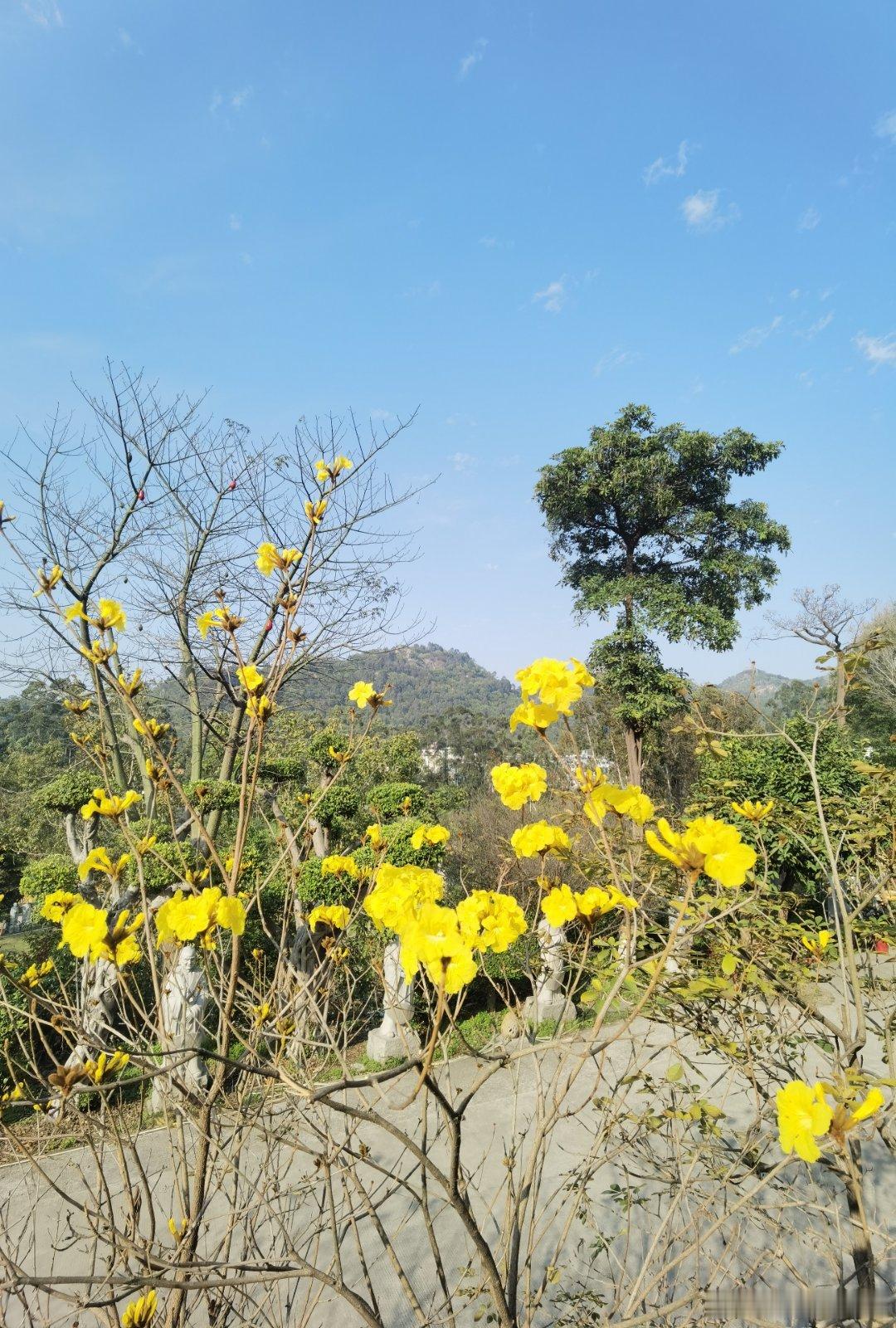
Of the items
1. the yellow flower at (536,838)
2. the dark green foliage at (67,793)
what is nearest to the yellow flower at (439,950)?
the yellow flower at (536,838)

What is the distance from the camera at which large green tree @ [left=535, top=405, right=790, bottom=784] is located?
36.7ft

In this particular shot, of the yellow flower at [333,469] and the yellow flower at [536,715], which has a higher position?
the yellow flower at [333,469]

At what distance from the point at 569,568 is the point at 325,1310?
38.4 feet

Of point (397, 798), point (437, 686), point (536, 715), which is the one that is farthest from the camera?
point (437, 686)

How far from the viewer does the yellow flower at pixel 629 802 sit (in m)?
1.01

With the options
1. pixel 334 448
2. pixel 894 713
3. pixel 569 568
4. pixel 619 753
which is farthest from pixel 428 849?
pixel 894 713

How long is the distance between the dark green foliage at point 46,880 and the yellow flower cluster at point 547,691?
424 centimetres

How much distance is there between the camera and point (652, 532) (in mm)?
12359

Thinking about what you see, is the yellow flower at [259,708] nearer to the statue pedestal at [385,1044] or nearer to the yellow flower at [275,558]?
the yellow flower at [275,558]

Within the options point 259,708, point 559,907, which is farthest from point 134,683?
point 559,907

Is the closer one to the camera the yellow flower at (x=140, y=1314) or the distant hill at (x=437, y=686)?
the yellow flower at (x=140, y=1314)

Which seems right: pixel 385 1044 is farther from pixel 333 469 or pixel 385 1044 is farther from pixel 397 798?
pixel 333 469

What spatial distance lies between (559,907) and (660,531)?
12293 mm

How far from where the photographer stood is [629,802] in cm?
105
